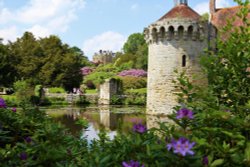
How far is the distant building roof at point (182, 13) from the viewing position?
18.4 m

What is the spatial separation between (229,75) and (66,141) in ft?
6.37

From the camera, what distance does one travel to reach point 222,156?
2295mm

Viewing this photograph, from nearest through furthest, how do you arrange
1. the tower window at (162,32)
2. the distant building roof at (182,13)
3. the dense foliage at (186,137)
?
1. the dense foliage at (186,137)
2. the tower window at (162,32)
3. the distant building roof at (182,13)

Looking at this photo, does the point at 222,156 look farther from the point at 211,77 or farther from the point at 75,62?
the point at 75,62

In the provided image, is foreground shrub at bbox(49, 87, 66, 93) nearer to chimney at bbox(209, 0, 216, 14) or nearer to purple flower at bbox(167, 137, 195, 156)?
chimney at bbox(209, 0, 216, 14)

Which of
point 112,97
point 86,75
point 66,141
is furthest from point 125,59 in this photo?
point 66,141

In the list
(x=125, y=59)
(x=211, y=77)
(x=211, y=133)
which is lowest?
(x=211, y=133)

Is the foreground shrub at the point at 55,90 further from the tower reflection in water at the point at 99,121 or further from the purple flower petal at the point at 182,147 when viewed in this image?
the purple flower petal at the point at 182,147

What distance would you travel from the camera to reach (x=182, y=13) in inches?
734

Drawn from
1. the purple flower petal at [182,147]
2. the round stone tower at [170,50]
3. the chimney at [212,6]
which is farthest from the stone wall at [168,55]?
the purple flower petal at [182,147]

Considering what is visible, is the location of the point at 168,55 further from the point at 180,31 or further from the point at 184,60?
the point at 180,31

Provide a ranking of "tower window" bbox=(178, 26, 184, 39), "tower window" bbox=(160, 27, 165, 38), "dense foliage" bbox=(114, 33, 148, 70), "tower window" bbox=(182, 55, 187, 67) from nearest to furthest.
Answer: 1. "tower window" bbox=(178, 26, 184, 39)
2. "tower window" bbox=(182, 55, 187, 67)
3. "tower window" bbox=(160, 27, 165, 38)
4. "dense foliage" bbox=(114, 33, 148, 70)

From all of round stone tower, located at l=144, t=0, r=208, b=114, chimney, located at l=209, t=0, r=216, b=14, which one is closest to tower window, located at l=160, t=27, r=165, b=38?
round stone tower, located at l=144, t=0, r=208, b=114

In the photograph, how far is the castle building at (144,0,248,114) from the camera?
17.8 metres
